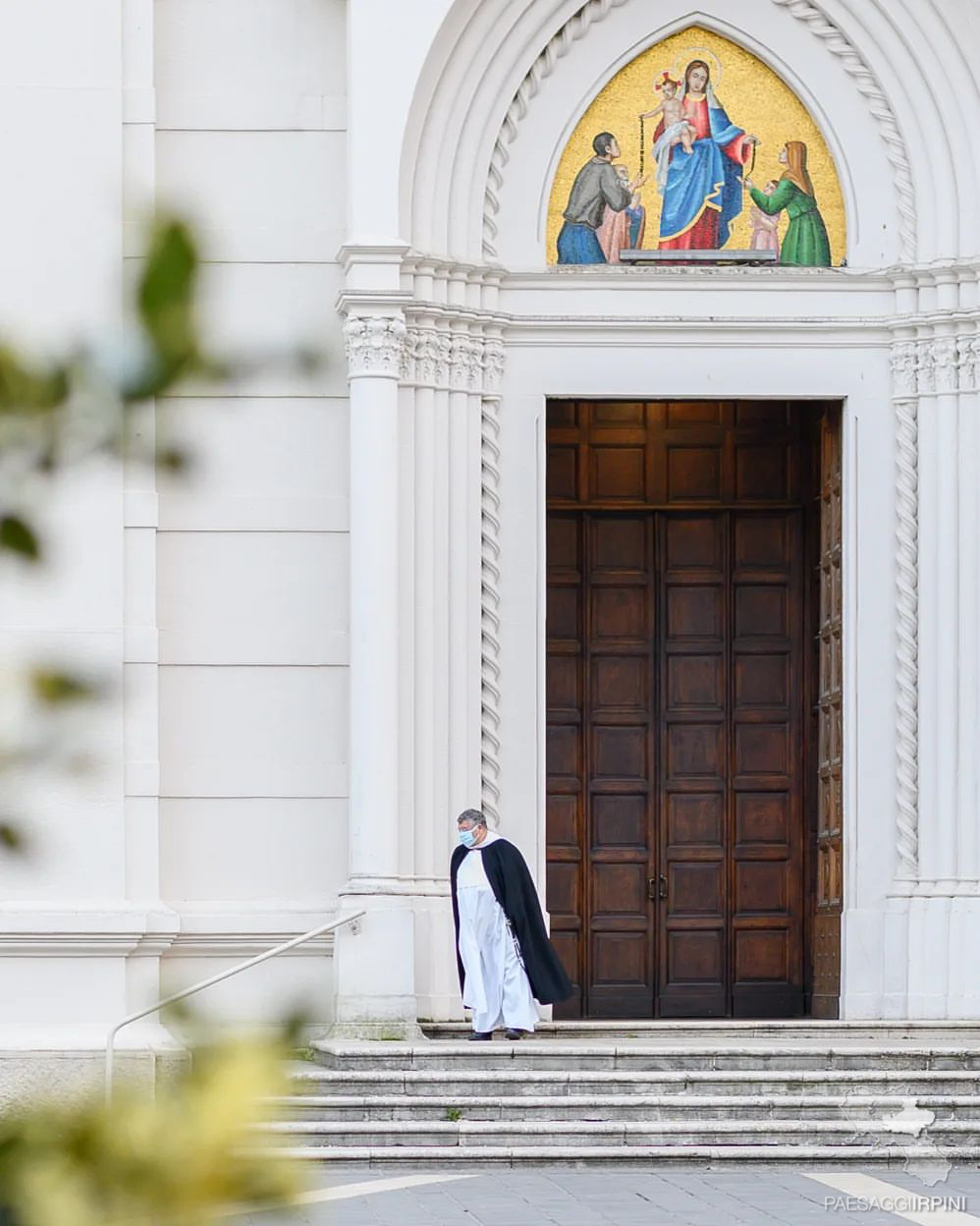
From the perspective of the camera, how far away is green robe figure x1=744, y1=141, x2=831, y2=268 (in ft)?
49.5

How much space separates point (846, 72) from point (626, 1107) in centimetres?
660

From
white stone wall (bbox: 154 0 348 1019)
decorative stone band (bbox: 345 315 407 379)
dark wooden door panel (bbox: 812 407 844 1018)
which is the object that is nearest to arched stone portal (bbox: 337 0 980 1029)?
decorative stone band (bbox: 345 315 407 379)

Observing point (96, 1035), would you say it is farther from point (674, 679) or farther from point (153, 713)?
point (674, 679)

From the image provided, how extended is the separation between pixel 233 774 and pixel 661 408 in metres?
4.43

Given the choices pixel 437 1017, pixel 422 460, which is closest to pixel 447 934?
pixel 437 1017

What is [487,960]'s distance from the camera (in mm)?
13578

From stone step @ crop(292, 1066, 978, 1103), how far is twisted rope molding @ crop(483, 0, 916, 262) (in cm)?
511

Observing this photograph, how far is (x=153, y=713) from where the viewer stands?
14133mm

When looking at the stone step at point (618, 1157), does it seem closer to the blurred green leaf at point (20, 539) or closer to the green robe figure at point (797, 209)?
the green robe figure at point (797, 209)

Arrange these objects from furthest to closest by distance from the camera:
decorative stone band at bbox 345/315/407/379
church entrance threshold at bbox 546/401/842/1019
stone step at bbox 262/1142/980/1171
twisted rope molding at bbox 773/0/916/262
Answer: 1. church entrance threshold at bbox 546/401/842/1019
2. twisted rope molding at bbox 773/0/916/262
3. decorative stone band at bbox 345/315/407/379
4. stone step at bbox 262/1142/980/1171

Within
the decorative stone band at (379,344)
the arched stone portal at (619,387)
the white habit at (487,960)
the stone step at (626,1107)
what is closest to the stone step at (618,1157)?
the stone step at (626,1107)

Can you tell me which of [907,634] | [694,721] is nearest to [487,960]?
[907,634]

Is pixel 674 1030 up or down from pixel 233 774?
down

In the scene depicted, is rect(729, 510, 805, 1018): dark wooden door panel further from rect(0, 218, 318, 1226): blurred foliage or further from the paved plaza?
rect(0, 218, 318, 1226): blurred foliage
